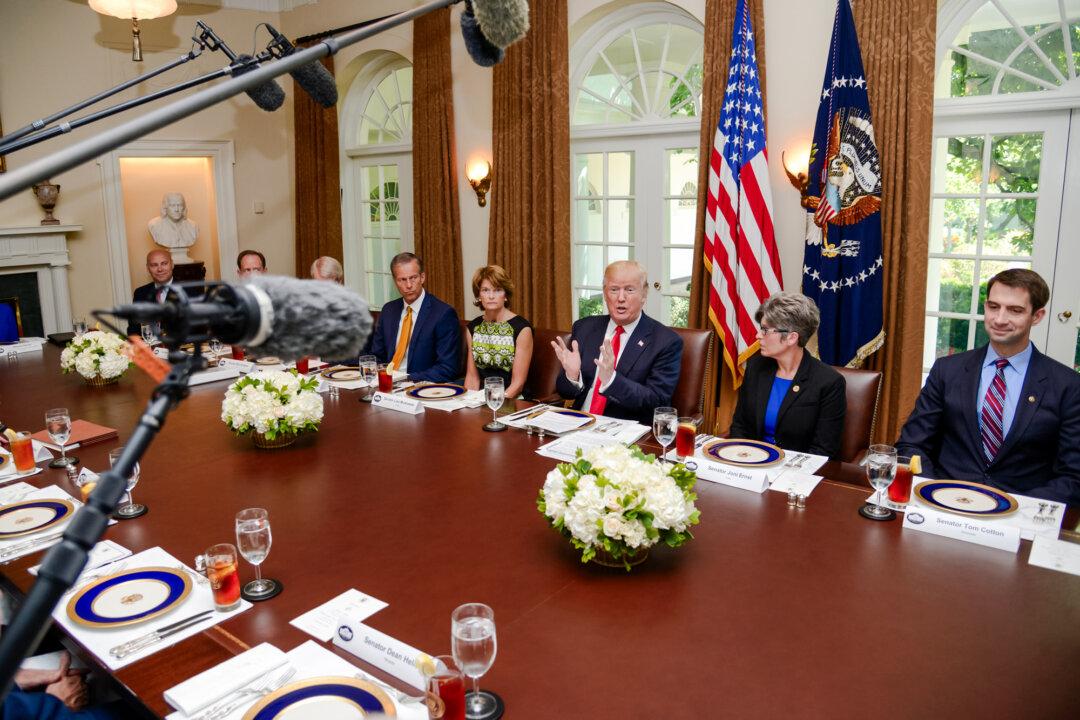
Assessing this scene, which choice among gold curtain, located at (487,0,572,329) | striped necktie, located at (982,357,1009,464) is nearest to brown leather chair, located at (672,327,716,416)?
striped necktie, located at (982,357,1009,464)

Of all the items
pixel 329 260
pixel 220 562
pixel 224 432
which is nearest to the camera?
pixel 220 562

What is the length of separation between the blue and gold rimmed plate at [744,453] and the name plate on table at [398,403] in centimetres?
116

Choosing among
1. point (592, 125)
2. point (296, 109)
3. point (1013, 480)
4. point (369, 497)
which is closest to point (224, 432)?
point (369, 497)

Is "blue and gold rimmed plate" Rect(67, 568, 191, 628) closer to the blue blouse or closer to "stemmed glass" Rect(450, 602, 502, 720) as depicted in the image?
"stemmed glass" Rect(450, 602, 502, 720)

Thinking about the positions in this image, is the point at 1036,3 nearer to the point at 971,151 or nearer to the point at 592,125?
the point at 971,151

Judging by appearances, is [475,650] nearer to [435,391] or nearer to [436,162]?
[435,391]

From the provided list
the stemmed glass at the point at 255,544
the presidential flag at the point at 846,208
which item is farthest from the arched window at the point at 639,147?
the stemmed glass at the point at 255,544

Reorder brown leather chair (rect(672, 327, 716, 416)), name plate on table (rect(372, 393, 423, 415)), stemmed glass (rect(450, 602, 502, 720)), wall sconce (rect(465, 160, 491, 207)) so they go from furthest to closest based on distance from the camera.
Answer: wall sconce (rect(465, 160, 491, 207)) < brown leather chair (rect(672, 327, 716, 416)) < name plate on table (rect(372, 393, 423, 415)) < stemmed glass (rect(450, 602, 502, 720))

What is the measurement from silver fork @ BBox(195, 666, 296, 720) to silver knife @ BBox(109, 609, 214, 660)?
0.28 metres

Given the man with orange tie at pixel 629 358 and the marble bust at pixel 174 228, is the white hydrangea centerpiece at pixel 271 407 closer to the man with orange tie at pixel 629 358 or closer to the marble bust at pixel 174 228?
the man with orange tie at pixel 629 358

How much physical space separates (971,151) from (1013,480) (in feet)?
7.29

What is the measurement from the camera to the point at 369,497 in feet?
6.95

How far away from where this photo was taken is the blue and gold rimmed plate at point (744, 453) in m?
2.29

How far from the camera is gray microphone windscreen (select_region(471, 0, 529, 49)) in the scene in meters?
1.04
